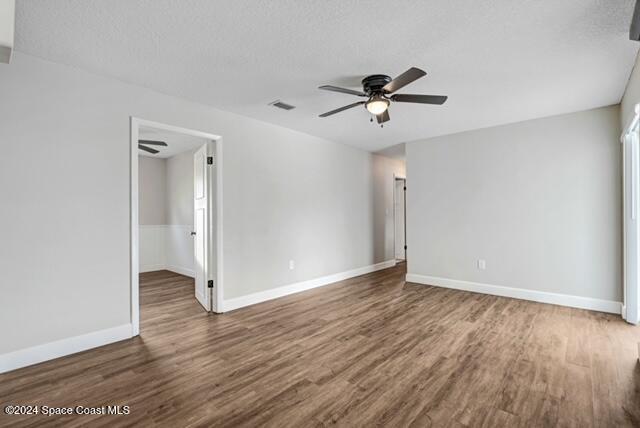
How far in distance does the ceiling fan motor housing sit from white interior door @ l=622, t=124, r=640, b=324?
8.55 feet

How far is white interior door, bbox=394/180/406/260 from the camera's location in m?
7.56

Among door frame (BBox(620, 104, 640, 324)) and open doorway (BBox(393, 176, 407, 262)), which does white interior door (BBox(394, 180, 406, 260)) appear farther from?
door frame (BBox(620, 104, 640, 324))

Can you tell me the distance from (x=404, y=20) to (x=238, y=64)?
54.6 inches

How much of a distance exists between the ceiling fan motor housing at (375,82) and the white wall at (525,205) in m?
2.56

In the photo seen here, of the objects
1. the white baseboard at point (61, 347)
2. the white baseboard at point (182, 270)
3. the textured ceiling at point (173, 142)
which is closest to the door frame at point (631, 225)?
the textured ceiling at point (173, 142)

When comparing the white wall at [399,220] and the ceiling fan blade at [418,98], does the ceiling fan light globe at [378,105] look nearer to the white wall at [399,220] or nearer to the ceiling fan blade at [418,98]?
the ceiling fan blade at [418,98]

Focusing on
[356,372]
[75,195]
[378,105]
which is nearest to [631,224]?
[378,105]

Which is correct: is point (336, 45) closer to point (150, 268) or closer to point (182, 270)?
point (182, 270)

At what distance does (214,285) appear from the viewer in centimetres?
378

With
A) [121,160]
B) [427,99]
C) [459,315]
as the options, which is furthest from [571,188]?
[121,160]

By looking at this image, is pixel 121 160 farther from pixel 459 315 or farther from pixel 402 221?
pixel 402 221

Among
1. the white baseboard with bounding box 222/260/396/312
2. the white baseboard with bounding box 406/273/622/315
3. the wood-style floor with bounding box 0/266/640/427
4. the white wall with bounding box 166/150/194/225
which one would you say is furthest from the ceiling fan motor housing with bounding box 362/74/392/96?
the white wall with bounding box 166/150/194/225

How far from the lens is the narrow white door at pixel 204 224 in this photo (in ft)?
12.5

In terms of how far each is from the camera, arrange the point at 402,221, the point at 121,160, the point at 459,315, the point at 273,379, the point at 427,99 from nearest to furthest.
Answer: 1. the point at 273,379
2. the point at 427,99
3. the point at 121,160
4. the point at 459,315
5. the point at 402,221
